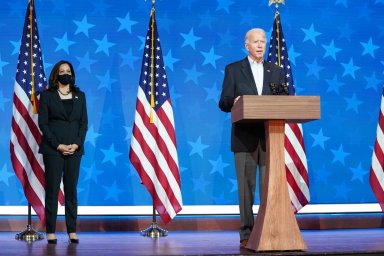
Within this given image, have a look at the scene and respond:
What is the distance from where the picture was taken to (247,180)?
391 cm

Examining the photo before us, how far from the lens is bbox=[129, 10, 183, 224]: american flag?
560 cm

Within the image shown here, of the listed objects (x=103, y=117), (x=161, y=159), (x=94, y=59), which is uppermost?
(x=94, y=59)

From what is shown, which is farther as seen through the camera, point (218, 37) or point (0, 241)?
point (218, 37)

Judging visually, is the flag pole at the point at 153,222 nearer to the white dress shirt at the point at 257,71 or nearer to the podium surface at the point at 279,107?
the white dress shirt at the point at 257,71

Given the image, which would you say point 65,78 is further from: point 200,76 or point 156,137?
point 200,76

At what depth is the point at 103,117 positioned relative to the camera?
6.09 m

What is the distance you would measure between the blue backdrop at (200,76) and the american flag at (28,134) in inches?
22.5

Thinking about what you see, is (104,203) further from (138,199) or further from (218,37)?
(218,37)

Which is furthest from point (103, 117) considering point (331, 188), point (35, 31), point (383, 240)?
point (383, 240)

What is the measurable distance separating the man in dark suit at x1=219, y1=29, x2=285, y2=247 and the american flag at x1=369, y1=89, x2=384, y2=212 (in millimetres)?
2246

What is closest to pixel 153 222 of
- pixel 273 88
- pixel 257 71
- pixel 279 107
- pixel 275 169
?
pixel 257 71

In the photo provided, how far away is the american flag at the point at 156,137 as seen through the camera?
5.60 metres

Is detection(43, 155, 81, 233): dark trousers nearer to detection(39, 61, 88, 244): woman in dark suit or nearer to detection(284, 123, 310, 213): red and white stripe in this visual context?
detection(39, 61, 88, 244): woman in dark suit

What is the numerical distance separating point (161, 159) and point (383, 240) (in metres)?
2.08
